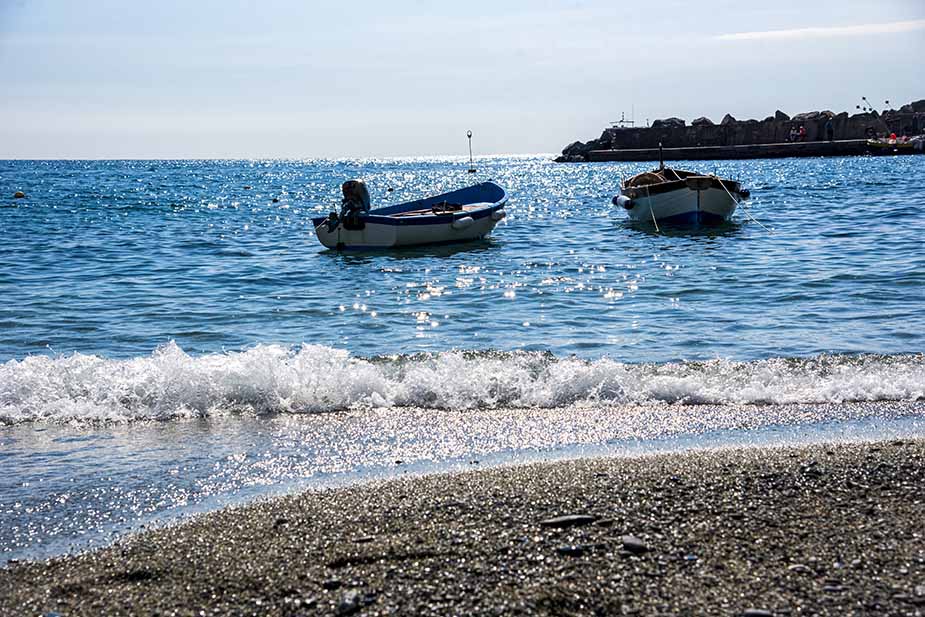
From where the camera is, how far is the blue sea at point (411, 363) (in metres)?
6.68

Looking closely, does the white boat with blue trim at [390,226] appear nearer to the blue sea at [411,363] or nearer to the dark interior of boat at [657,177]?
the blue sea at [411,363]

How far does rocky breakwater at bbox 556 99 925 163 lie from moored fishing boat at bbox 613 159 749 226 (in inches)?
2806

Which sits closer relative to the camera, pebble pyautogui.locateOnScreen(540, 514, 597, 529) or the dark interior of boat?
pebble pyautogui.locateOnScreen(540, 514, 597, 529)

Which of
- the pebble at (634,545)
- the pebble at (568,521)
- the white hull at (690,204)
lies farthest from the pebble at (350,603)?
the white hull at (690,204)

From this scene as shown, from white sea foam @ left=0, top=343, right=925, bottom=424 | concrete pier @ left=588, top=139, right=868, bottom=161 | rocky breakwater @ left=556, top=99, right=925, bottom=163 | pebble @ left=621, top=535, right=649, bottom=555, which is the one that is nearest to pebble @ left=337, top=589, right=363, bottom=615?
pebble @ left=621, top=535, right=649, bottom=555

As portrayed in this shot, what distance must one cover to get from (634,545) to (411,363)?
19.5 feet

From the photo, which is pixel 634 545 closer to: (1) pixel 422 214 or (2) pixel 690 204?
(1) pixel 422 214

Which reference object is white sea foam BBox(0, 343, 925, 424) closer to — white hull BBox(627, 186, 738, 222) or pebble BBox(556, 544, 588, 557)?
pebble BBox(556, 544, 588, 557)

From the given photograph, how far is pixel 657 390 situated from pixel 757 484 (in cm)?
321

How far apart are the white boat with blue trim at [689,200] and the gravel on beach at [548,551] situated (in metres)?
20.8

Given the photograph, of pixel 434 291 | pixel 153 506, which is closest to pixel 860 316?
pixel 434 291

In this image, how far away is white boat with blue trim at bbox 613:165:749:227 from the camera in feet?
84.1

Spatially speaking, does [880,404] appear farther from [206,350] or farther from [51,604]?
[206,350]

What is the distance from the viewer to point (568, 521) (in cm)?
471
